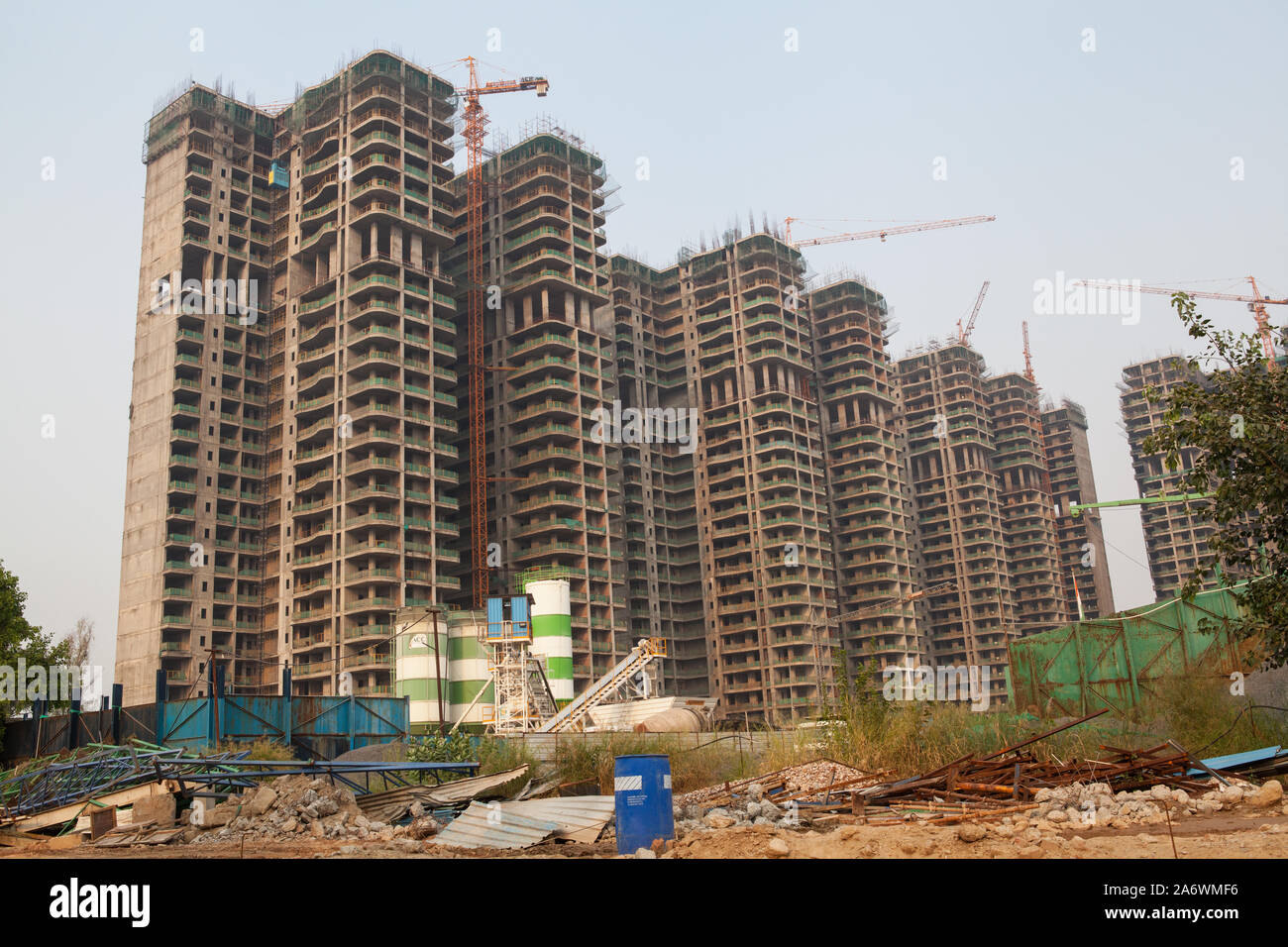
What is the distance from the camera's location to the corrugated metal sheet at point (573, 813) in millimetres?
17183

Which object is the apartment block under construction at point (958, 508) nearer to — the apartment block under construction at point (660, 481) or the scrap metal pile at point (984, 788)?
the apartment block under construction at point (660, 481)

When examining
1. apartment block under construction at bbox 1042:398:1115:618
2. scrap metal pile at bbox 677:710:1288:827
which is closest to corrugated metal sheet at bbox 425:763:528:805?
scrap metal pile at bbox 677:710:1288:827

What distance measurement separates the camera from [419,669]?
73.4 m

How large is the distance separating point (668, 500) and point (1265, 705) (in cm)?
10462

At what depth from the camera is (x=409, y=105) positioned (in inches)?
3905

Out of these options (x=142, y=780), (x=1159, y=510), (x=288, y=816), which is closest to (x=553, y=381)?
(x=142, y=780)

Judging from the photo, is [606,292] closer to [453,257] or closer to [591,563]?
[453,257]

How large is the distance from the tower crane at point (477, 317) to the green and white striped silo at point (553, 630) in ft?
58.5

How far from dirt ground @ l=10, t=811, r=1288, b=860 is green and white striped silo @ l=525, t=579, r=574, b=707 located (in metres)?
58.9

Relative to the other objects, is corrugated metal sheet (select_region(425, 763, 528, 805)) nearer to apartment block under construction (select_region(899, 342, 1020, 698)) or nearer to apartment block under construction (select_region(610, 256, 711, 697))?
apartment block under construction (select_region(610, 256, 711, 697))

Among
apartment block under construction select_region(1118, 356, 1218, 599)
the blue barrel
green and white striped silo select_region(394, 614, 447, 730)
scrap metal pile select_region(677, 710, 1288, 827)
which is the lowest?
scrap metal pile select_region(677, 710, 1288, 827)

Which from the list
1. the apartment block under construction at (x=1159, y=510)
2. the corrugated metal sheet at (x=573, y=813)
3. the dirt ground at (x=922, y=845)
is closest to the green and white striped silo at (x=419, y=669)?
the corrugated metal sheet at (x=573, y=813)

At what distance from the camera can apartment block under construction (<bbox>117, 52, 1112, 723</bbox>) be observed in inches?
3455
